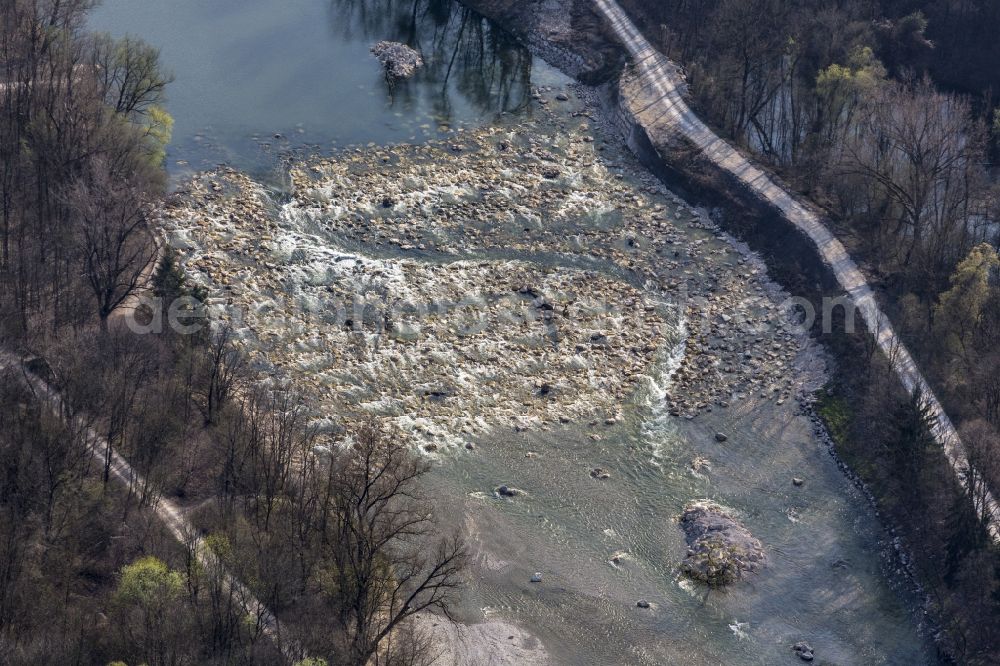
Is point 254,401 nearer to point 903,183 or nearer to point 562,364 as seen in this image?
point 562,364

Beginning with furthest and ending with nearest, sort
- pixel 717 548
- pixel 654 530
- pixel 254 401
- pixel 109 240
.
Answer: pixel 109 240 → pixel 254 401 → pixel 654 530 → pixel 717 548

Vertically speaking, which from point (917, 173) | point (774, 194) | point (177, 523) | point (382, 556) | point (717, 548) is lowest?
point (177, 523)

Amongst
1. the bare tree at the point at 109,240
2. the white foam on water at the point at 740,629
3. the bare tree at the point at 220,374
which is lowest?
the white foam on water at the point at 740,629

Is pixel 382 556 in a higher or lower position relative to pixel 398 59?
lower

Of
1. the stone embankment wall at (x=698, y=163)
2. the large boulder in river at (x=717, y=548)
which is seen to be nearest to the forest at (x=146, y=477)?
the large boulder in river at (x=717, y=548)

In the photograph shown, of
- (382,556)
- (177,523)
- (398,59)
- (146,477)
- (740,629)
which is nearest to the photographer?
(382,556)

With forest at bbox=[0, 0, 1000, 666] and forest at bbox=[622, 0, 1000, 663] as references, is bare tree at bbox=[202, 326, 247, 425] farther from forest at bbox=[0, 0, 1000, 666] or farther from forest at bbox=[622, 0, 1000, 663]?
forest at bbox=[622, 0, 1000, 663]

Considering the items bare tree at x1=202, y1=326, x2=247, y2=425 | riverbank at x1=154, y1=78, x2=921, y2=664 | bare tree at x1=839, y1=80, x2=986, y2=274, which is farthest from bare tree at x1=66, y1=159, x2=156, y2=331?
bare tree at x1=839, y1=80, x2=986, y2=274

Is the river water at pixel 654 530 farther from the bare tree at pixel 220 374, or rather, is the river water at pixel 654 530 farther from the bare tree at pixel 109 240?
the bare tree at pixel 220 374

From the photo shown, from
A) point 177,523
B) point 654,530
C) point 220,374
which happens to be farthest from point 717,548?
point 220,374
